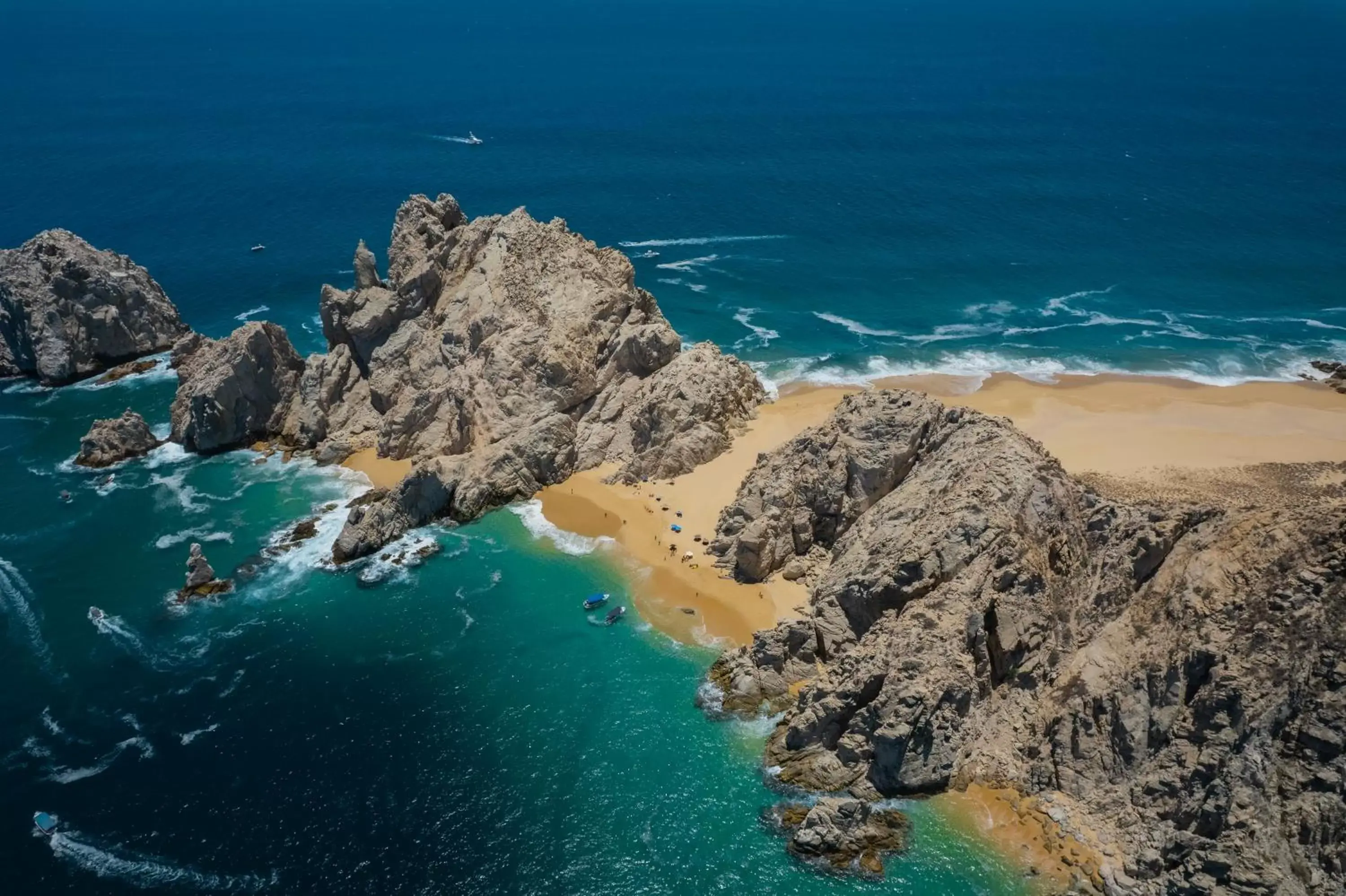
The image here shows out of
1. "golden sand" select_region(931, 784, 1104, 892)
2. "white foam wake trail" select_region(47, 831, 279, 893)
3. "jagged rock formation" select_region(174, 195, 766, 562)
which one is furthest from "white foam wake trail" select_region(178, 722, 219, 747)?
"golden sand" select_region(931, 784, 1104, 892)


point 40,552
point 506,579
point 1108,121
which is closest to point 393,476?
point 506,579

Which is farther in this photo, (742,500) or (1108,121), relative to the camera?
(1108,121)

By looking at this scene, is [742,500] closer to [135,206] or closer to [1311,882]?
[1311,882]

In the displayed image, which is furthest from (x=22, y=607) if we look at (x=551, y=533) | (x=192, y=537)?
(x=551, y=533)

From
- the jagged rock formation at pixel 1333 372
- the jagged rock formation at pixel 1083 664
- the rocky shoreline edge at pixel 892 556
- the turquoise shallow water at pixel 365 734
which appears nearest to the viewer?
the jagged rock formation at pixel 1083 664

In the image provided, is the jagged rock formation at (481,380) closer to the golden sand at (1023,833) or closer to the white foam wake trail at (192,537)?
the white foam wake trail at (192,537)

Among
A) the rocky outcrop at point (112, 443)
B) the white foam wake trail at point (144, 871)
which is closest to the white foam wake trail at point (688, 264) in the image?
the rocky outcrop at point (112, 443)
